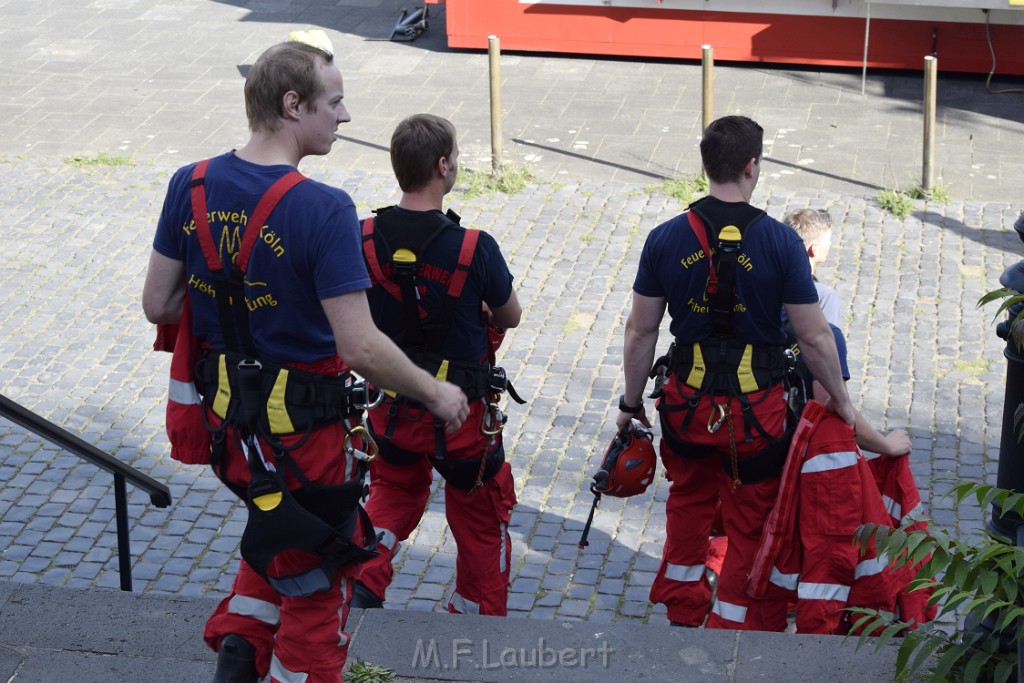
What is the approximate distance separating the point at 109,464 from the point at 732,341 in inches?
89.6

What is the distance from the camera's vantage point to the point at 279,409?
3475mm

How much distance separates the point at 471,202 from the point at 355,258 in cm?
728

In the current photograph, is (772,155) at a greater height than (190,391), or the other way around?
(190,391)

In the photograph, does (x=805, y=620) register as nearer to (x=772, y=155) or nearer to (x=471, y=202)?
(x=471, y=202)

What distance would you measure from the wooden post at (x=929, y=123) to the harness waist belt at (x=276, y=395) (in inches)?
306

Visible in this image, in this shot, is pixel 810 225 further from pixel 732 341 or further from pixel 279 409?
pixel 279 409

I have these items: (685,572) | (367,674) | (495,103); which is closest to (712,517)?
(685,572)

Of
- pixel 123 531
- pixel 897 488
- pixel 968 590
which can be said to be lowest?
pixel 123 531

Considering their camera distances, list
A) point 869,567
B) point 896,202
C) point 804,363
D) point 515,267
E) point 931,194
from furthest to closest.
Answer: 1. point 931,194
2. point 896,202
3. point 515,267
4. point 804,363
5. point 869,567

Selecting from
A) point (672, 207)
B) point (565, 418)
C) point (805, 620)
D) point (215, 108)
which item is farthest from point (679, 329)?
point (215, 108)

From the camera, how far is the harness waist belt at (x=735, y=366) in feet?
14.8

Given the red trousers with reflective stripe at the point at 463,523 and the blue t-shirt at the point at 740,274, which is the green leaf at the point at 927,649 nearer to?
the blue t-shirt at the point at 740,274

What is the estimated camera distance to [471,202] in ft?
34.5

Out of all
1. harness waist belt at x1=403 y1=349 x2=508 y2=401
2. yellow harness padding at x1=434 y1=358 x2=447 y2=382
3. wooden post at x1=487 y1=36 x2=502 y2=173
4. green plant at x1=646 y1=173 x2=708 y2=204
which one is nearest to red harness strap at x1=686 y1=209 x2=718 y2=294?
harness waist belt at x1=403 y1=349 x2=508 y2=401
